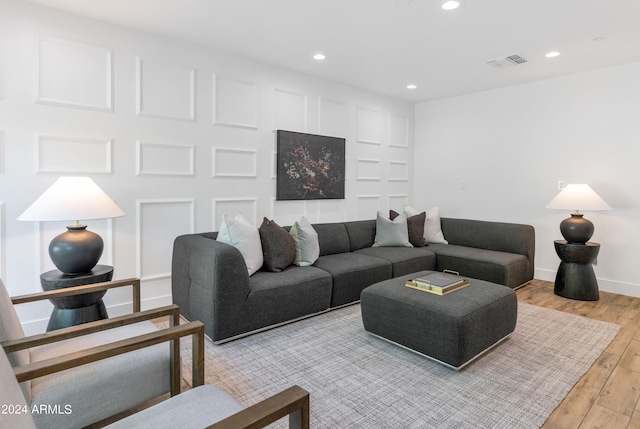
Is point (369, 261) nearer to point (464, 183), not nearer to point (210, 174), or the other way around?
point (210, 174)

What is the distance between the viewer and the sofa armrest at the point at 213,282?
249 cm

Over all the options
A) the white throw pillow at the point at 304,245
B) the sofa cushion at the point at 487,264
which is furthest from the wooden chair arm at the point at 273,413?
the sofa cushion at the point at 487,264

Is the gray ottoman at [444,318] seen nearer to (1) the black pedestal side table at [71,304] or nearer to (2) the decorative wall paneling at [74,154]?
(1) the black pedestal side table at [71,304]

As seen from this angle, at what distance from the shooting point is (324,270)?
321cm

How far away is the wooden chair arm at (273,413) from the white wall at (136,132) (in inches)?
97.7

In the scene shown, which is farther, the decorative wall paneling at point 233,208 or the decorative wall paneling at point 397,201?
the decorative wall paneling at point 397,201

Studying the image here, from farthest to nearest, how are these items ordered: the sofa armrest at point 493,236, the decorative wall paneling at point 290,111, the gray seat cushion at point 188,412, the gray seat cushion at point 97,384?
the sofa armrest at point 493,236 < the decorative wall paneling at point 290,111 < the gray seat cushion at point 97,384 < the gray seat cushion at point 188,412

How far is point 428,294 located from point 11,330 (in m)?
2.31

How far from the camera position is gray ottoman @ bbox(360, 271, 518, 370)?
2.17 m

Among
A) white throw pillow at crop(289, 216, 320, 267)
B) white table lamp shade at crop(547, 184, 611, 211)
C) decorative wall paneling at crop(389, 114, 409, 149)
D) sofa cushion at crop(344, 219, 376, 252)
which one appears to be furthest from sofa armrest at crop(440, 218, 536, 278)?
white throw pillow at crop(289, 216, 320, 267)

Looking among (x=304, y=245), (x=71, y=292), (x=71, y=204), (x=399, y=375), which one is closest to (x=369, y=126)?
(x=304, y=245)

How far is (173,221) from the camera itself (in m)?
3.25

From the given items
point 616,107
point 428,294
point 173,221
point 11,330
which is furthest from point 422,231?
point 11,330

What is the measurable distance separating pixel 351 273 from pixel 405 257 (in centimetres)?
81
